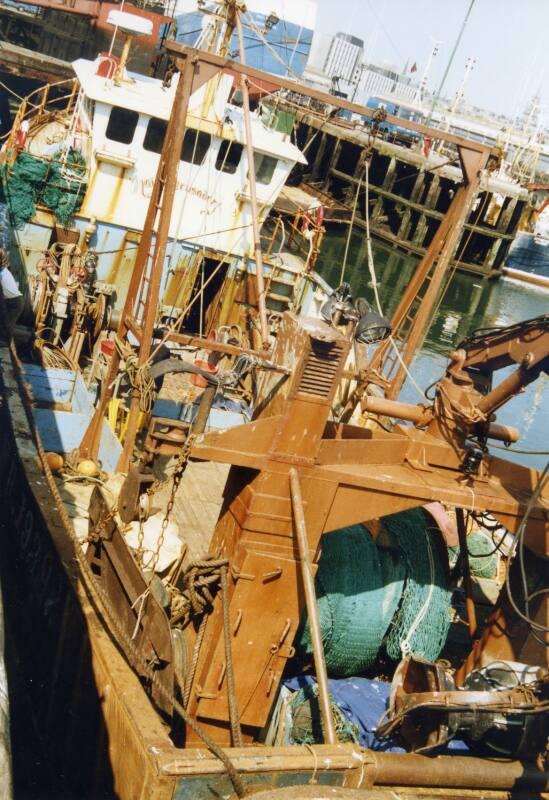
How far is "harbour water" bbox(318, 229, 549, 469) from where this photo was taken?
1029 inches

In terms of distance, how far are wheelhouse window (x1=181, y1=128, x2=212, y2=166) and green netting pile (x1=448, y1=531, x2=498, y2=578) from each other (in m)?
9.63

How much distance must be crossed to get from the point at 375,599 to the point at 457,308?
31665 mm

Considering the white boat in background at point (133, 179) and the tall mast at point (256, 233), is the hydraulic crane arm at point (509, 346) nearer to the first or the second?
the tall mast at point (256, 233)

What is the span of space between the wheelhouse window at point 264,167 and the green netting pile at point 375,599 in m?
10.8

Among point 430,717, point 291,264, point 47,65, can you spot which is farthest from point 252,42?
point 430,717

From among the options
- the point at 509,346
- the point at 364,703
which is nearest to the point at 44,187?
the point at 509,346

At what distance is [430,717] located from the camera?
639 cm

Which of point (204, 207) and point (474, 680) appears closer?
point (474, 680)

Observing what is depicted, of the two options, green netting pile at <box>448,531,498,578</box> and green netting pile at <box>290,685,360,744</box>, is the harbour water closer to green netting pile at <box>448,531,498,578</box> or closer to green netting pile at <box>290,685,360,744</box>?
green netting pile at <box>448,531,498,578</box>

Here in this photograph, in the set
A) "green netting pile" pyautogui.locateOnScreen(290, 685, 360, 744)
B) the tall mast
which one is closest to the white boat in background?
the tall mast

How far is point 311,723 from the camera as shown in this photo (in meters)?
7.11

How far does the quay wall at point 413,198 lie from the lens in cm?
4400

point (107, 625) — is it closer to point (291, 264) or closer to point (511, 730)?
point (511, 730)

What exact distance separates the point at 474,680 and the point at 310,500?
2.04 metres
